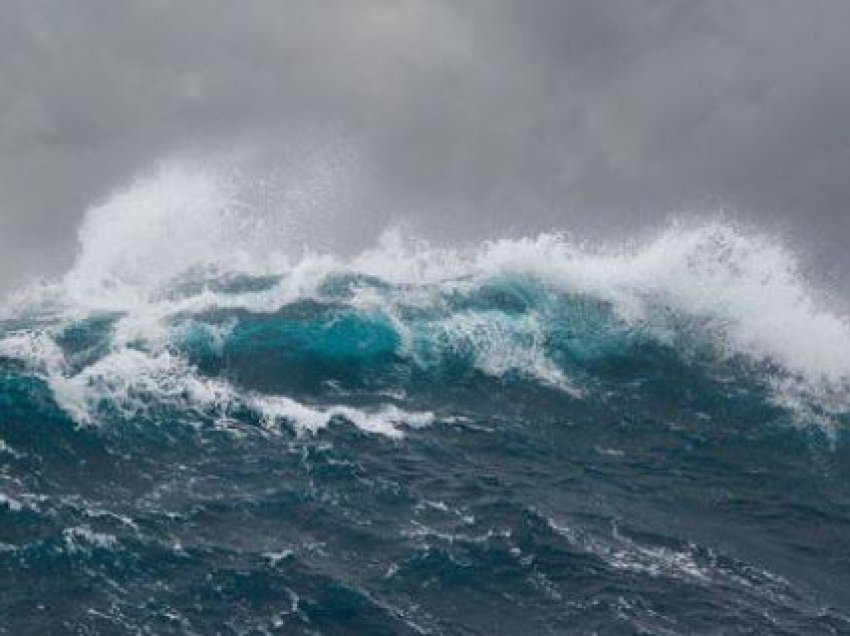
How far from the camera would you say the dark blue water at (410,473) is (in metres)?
57.3

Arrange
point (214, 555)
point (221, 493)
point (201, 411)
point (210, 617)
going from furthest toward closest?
point (201, 411) < point (221, 493) < point (214, 555) < point (210, 617)

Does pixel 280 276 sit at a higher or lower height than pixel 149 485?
higher

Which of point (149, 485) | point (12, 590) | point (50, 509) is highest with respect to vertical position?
point (149, 485)

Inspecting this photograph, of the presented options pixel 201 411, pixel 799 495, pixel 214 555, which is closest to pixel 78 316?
pixel 201 411

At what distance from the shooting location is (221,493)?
69.4 metres

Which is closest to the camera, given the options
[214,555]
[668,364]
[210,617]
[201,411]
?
[210,617]

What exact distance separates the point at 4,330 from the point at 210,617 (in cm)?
7573

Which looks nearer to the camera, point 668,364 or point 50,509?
point 50,509

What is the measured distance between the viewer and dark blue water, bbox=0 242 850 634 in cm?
5728

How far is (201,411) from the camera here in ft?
273

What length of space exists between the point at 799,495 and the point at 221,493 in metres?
49.2

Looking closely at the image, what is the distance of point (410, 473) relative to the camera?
252 ft

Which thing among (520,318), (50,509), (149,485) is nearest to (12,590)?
(50,509)

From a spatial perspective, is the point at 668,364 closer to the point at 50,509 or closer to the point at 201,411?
the point at 201,411
